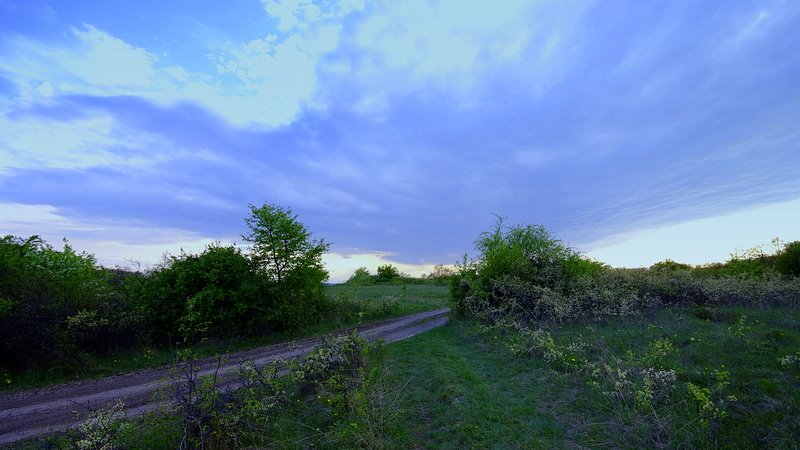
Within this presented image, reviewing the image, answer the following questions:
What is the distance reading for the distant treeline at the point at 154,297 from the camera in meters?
11.4

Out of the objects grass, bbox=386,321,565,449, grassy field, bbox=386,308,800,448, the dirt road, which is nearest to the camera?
grassy field, bbox=386,308,800,448

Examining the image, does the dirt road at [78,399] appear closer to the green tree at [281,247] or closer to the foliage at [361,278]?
the green tree at [281,247]

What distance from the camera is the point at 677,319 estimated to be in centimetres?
1280

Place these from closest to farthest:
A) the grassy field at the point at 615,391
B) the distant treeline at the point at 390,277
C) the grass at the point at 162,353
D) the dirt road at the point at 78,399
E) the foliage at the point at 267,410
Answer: the grassy field at the point at 615,391 → the foliage at the point at 267,410 → the dirt road at the point at 78,399 → the grass at the point at 162,353 → the distant treeline at the point at 390,277

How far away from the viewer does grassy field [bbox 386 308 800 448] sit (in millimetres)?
5645

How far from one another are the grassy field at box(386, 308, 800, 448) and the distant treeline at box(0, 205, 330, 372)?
6.39 meters

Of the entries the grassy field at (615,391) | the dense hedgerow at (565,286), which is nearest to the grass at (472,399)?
the grassy field at (615,391)

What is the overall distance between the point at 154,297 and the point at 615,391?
45.5 feet

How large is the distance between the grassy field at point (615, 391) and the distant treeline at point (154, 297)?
6.39m

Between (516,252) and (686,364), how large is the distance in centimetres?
1080

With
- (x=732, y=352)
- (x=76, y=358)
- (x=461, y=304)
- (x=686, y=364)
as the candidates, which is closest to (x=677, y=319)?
(x=732, y=352)

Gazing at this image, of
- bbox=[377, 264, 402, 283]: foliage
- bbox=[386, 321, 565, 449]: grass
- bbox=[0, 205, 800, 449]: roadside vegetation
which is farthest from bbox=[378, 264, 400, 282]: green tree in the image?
bbox=[386, 321, 565, 449]: grass

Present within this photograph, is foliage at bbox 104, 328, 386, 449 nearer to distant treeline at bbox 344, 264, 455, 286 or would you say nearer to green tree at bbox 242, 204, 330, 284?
green tree at bbox 242, 204, 330, 284

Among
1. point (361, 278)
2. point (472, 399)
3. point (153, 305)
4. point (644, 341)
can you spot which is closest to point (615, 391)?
point (472, 399)
